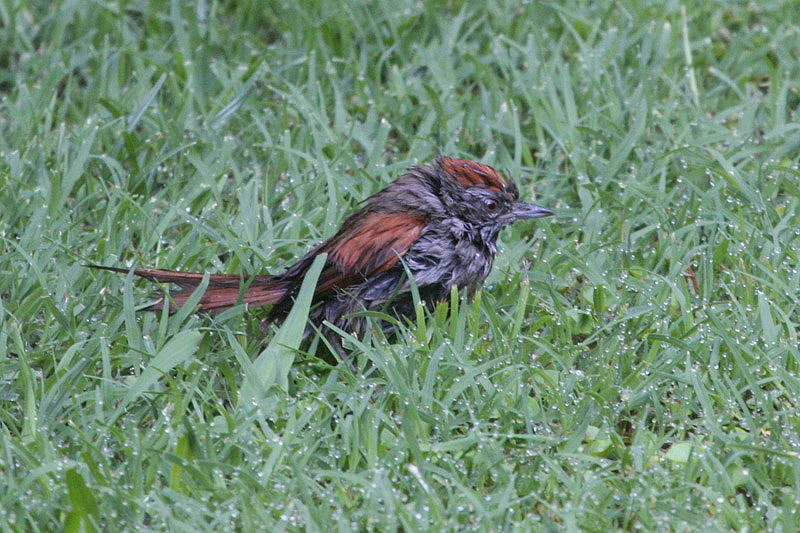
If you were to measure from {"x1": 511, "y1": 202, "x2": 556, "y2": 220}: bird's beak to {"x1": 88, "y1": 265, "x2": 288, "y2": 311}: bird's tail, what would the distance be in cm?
102

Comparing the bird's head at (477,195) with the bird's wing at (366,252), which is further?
the bird's head at (477,195)

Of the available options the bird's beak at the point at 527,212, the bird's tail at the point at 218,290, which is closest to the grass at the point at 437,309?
the bird's tail at the point at 218,290

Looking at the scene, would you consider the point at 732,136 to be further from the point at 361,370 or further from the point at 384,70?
the point at 361,370

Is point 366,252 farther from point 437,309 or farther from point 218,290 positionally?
point 218,290

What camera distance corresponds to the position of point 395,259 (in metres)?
4.11

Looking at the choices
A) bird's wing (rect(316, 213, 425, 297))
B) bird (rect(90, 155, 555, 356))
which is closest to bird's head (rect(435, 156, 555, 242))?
bird (rect(90, 155, 555, 356))

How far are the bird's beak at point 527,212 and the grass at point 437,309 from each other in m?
0.27

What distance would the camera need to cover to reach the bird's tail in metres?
4.15

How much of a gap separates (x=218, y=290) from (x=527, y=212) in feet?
4.35

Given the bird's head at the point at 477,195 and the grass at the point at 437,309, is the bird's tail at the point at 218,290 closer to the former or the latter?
the grass at the point at 437,309

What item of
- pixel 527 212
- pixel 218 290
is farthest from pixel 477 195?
pixel 218 290

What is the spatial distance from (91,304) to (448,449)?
1.72 meters

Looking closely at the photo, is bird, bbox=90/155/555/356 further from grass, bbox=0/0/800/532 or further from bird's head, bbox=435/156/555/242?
grass, bbox=0/0/800/532

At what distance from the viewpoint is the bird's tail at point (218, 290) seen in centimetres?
415
